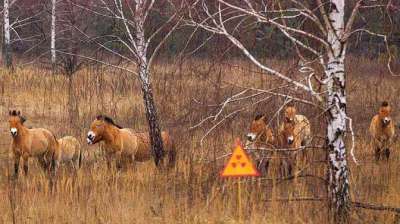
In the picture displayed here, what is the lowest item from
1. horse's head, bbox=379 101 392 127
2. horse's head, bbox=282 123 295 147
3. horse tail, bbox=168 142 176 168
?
horse tail, bbox=168 142 176 168

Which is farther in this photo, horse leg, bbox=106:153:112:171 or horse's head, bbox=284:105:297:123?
horse leg, bbox=106:153:112:171

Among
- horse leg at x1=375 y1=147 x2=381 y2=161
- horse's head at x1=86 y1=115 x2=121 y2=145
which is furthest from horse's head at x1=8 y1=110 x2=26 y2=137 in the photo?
horse leg at x1=375 y1=147 x2=381 y2=161

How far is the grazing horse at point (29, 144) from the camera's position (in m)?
10.4

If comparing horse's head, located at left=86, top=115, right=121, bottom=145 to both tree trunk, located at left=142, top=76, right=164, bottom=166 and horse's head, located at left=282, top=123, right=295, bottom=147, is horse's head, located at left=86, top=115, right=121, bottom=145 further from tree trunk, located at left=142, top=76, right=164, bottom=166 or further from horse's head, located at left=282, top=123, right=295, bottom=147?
horse's head, located at left=282, top=123, right=295, bottom=147

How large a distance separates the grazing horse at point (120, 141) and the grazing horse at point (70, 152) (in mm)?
766

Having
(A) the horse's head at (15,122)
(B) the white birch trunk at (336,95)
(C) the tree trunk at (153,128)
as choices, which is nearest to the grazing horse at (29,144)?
(A) the horse's head at (15,122)

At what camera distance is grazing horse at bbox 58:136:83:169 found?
1098cm

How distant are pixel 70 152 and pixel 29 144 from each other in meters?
0.82

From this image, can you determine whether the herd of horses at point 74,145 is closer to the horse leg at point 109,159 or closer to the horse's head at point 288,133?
the horse leg at point 109,159

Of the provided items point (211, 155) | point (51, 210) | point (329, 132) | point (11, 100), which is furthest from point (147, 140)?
point (11, 100)

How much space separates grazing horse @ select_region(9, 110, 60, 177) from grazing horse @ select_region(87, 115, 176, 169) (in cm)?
86

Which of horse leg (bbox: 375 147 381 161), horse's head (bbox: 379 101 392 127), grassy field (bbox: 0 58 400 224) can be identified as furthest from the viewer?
horse's head (bbox: 379 101 392 127)

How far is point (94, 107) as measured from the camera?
16406 millimetres

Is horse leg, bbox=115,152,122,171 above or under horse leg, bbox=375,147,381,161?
under
